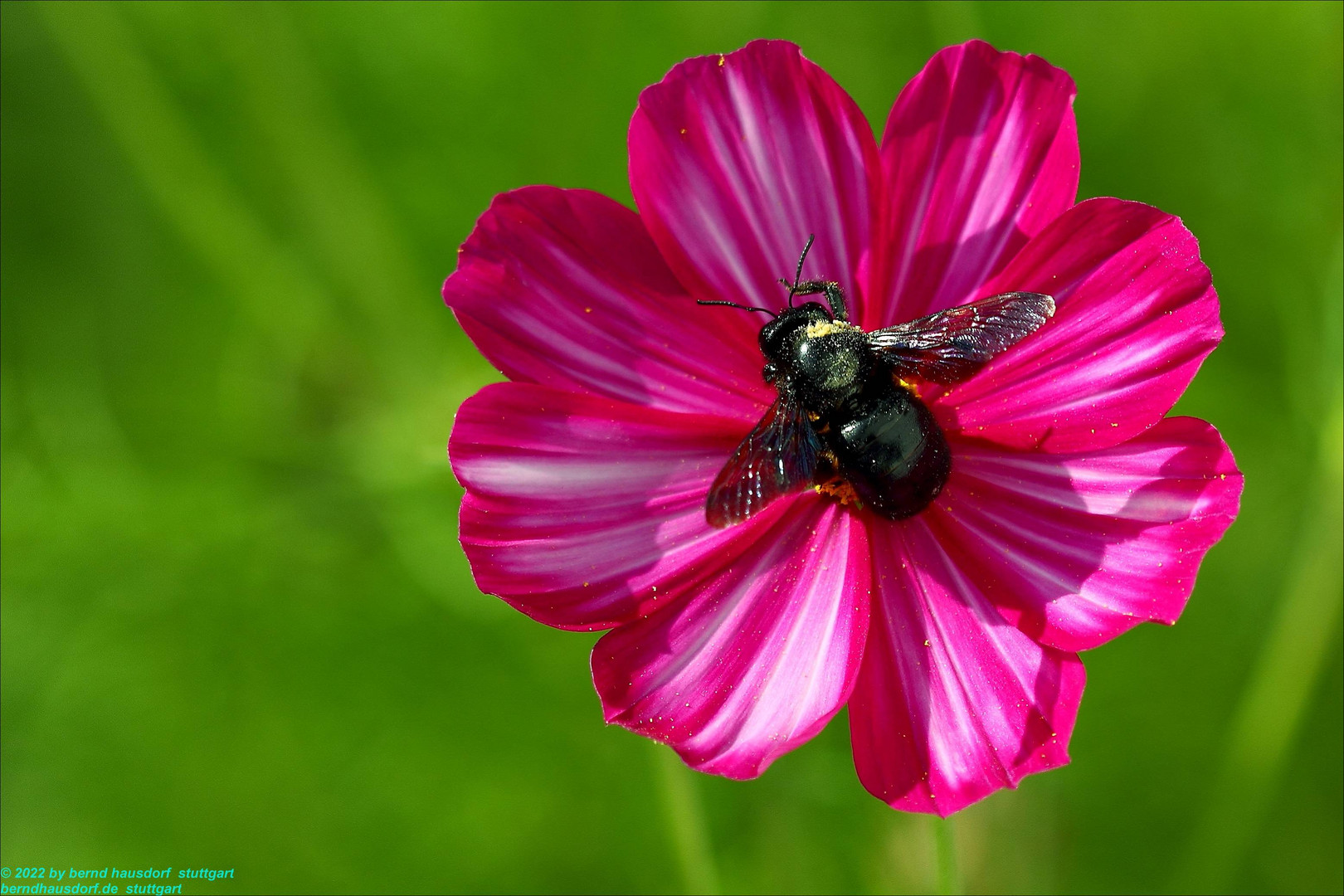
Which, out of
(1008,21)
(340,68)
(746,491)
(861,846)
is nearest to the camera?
(746,491)

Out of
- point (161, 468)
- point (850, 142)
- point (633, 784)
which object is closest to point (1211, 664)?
point (633, 784)

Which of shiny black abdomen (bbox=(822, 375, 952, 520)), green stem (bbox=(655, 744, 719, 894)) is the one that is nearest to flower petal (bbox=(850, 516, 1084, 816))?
shiny black abdomen (bbox=(822, 375, 952, 520))

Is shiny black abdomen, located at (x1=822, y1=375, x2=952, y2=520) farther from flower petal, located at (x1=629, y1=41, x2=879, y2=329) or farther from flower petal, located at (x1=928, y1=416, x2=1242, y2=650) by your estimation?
flower petal, located at (x1=629, y1=41, x2=879, y2=329)

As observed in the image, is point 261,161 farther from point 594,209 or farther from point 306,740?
point 594,209

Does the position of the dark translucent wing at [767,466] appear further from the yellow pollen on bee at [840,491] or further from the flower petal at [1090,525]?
the flower petal at [1090,525]

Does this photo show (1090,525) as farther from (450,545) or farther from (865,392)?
(450,545)

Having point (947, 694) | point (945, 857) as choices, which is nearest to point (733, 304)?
point (947, 694)
